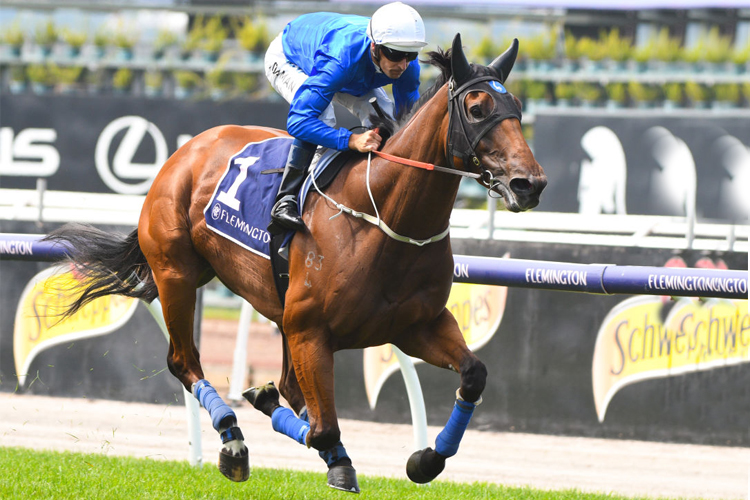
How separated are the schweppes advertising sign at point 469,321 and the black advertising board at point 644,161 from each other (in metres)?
3.75

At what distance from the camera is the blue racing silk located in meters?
3.79

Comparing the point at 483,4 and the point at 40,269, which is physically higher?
the point at 483,4

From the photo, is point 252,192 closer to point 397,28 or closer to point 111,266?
point 397,28

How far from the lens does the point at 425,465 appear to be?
12.5 ft

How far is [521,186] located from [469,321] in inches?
153

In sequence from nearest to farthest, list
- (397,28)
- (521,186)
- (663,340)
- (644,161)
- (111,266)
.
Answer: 1. (521,186)
2. (397,28)
3. (111,266)
4. (663,340)
5. (644,161)

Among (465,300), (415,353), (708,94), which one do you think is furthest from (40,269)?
(708,94)

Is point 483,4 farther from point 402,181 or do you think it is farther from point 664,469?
point 402,181

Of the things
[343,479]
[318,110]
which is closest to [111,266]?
[318,110]

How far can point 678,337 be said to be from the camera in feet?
21.5

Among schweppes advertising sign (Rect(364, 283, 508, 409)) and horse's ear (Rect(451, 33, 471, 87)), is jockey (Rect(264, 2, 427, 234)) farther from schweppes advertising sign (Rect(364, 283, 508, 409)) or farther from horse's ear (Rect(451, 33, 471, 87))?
schweppes advertising sign (Rect(364, 283, 508, 409))

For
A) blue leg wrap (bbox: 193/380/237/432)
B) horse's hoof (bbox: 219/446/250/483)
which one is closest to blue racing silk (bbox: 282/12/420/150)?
blue leg wrap (bbox: 193/380/237/432)

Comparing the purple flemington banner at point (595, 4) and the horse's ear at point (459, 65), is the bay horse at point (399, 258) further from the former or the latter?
the purple flemington banner at point (595, 4)

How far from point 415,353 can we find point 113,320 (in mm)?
4125
